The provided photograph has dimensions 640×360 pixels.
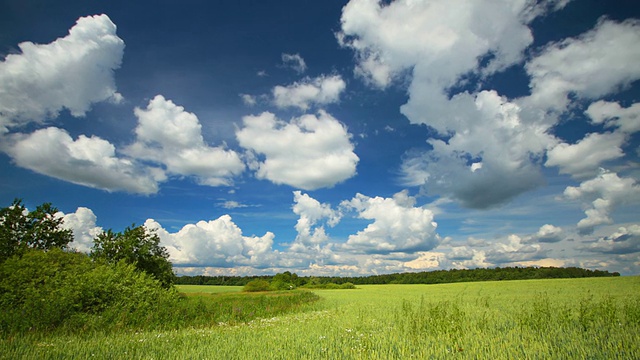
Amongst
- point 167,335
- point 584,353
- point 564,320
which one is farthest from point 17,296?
point 564,320

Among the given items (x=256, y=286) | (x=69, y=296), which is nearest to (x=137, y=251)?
(x=69, y=296)

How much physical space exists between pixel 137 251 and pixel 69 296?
21.7 meters

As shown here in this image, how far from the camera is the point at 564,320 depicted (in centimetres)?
1189

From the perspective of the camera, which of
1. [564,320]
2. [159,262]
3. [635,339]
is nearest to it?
[635,339]

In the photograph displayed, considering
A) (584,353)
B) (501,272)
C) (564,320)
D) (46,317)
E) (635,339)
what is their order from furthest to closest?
(501,272), (46,317), (564,320), (635,339), (584,353)

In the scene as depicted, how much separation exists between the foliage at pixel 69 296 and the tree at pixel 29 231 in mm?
10389

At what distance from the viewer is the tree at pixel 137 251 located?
35406mm

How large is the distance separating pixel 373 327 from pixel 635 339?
7.96 meters

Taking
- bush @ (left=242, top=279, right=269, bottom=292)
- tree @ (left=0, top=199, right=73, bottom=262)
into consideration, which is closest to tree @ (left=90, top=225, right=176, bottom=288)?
tree @ (left=0, top=199, right=73, bottom=262)

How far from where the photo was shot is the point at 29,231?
34750 mm

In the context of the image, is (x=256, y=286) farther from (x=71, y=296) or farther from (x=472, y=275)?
(x=472, y=275)

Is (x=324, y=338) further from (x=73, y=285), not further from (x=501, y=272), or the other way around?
(x=501, y=272)

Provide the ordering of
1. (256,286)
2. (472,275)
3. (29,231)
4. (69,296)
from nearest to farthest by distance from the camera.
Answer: (69,296) < (29,231) < (256,286) < (472,275)

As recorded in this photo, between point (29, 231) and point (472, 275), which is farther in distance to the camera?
point (472, 275)
